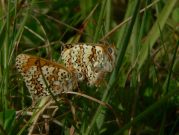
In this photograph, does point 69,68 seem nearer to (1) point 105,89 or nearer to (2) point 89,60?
(2) point 89,60

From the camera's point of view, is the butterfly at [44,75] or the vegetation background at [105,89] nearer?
the vegetation background at [105,89]

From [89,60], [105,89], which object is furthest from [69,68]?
[105,89]

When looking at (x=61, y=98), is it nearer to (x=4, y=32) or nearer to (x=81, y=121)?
(x=81, y=121)

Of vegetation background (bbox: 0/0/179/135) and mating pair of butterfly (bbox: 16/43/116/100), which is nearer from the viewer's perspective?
vegetation background (bbox: 0/0/179/135)

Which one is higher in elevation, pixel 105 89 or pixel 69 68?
pixel 69 68

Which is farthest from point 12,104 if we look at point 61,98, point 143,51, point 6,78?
point 143,51
